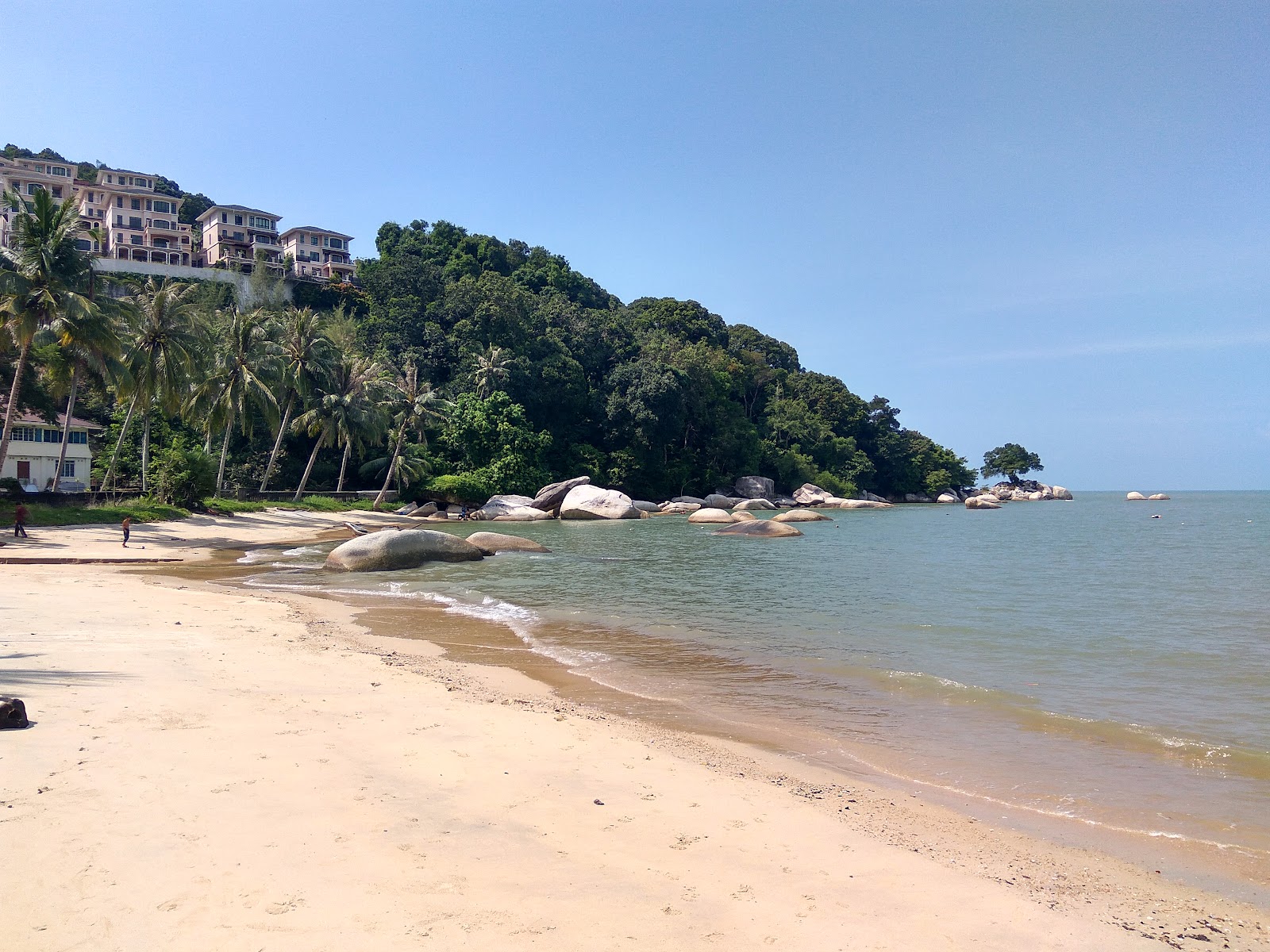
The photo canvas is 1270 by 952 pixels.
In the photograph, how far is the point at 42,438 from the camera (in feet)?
137

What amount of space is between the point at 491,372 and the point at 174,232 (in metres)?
47.3

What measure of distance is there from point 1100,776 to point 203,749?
7.38 m

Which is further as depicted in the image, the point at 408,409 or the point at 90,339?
the point at 408,409

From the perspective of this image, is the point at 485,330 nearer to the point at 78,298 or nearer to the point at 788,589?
the point at 78,298

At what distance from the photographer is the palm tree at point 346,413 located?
45281 mm

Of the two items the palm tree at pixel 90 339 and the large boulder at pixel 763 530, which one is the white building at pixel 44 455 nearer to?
the palm tree at pixel 90 339

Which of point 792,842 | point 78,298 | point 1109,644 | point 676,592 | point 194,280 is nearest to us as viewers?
point 792,842

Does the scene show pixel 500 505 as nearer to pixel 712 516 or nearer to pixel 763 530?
pixel 712 516

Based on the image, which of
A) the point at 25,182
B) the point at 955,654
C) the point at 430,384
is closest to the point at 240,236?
the point at 25,182

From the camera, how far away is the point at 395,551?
22.4m

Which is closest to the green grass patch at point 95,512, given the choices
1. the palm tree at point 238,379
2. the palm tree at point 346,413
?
the palm tree at point 238,379

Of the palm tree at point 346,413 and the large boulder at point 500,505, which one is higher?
the palm tree at point 346,413

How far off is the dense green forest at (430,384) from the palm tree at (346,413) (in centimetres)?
17

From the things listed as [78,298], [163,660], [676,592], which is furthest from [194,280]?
[163,660]
